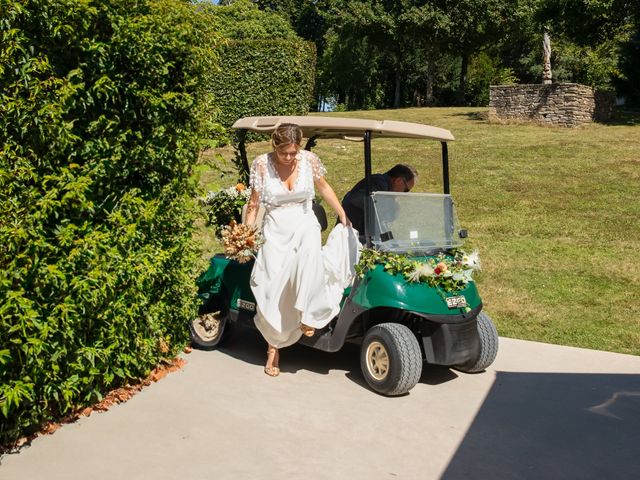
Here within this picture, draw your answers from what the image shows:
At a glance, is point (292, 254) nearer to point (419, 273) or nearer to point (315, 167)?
point (315, 167)

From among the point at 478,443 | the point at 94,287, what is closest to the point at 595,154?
the point at 478,443

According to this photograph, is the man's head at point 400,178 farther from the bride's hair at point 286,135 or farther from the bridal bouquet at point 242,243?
the bridal bouquet at point 242,243

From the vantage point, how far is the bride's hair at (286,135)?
5.20 metres

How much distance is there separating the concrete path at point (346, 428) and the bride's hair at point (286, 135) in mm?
1709

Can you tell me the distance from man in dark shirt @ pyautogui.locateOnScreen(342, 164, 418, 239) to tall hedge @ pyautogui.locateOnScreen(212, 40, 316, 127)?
12426 millimetres

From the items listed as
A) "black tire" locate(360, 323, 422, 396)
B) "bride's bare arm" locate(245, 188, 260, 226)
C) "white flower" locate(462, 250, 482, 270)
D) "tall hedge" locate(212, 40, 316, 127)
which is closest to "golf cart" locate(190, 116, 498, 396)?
"black tire" locate(360, 323, 422, 396)

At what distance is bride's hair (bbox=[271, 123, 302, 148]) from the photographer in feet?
17.1

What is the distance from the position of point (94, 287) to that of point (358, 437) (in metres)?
1.74

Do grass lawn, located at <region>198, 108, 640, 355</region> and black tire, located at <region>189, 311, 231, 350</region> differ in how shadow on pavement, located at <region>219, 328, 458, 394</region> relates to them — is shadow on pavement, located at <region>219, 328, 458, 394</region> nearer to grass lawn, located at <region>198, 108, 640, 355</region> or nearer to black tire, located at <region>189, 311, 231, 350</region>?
black tire, located at <region>189, 311, 231, 350</region>

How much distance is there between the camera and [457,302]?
199 inches

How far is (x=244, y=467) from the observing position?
3.81m

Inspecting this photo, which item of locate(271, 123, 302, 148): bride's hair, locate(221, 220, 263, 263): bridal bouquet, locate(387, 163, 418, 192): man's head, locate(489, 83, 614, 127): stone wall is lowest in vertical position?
locate(221, 220, 263, 263): bridal bouquet

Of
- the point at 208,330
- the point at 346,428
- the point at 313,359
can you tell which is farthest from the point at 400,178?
the point at 346,428

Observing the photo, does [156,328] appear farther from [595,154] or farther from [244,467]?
[595,154]
